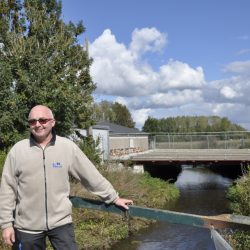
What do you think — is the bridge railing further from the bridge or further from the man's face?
the man's face

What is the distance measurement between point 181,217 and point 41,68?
1547cm

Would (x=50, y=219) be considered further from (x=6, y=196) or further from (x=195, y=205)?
(x=195, y=205)

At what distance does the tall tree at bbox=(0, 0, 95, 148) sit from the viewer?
18031 mm

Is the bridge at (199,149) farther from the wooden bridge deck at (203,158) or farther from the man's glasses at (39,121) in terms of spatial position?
the man's glasses at (39,121)

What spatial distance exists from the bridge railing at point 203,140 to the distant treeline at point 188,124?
48.4 metres

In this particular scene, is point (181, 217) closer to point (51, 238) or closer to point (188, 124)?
point (51, 238)

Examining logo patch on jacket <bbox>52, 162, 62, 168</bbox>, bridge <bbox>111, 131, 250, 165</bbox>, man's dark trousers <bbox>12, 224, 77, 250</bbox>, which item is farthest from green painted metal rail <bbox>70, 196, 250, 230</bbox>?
bridge <bbox>111, 131, 250, 165</bbox>

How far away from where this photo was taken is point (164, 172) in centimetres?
3959

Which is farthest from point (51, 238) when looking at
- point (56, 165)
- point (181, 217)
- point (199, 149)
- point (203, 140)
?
point (199, 149)

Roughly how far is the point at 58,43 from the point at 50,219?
1622 centimetres

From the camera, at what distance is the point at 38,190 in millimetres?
3838

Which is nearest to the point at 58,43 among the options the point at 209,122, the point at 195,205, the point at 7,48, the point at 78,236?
the point at 7,48

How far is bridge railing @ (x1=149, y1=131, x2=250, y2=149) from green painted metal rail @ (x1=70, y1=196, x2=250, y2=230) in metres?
33.4

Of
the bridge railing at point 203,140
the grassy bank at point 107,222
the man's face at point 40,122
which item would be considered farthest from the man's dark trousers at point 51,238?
the bridge railing at point 203,140
